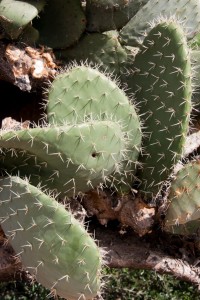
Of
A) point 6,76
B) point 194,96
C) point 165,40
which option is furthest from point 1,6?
point 194,96

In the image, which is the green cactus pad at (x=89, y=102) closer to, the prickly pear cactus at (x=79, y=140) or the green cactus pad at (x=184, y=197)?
the prickly pear cactus at (x=79, y=140)

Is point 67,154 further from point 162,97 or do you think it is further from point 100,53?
point 100,53

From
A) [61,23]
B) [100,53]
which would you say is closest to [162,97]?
[100,53]

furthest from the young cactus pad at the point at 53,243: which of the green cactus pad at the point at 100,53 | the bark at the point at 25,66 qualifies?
the green cactus pad at the point at 100,53

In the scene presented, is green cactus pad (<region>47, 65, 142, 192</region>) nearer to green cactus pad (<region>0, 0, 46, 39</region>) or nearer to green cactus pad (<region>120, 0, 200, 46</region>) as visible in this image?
green cactus pad (<region>0, 0, 46, 39</region>)

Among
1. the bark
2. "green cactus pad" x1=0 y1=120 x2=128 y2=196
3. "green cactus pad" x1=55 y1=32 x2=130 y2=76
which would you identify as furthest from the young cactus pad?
"green cactus pad" x1=55 y1=32 x2=130 y2=76

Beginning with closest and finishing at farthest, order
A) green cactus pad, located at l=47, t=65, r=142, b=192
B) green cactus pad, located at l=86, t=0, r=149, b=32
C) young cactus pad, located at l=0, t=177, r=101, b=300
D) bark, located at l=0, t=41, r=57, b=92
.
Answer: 1. young cactus pad, located at l=0, t=177, r=101, b=300
2. green cactus pad, located at l=47, t=65, r=142, b=192
3. bark, located at l=0, t=41, r=57, b=92
4. green cactus pad, located at l=86, t=0, r=149, b=32
